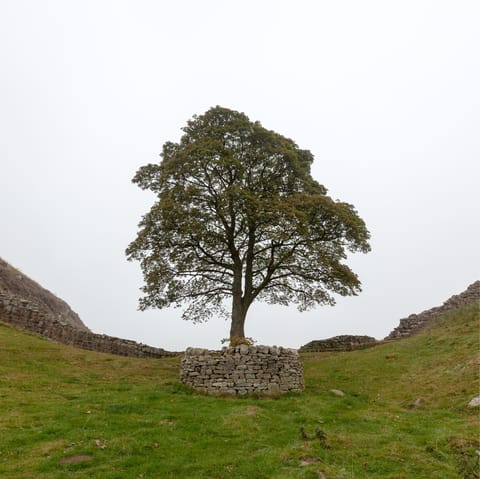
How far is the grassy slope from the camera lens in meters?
9.77

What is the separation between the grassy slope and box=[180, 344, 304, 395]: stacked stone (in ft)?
2.11

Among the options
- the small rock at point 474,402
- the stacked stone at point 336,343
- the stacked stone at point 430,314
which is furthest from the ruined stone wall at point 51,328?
the small rock at point 474,402

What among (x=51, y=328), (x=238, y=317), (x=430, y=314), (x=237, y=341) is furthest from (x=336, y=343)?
(x=51, y=328)

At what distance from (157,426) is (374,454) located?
20.0 ft

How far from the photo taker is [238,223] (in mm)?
26422

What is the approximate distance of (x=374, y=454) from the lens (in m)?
10.5

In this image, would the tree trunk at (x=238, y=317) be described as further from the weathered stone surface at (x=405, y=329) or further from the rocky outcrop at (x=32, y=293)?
the rocky outcrop at (x=32, y=293)

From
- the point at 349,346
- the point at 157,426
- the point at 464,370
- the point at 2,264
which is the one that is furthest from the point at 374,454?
the point at 2,264

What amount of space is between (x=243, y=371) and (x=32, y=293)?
26040 mm

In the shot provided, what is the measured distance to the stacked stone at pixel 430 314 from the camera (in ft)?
100

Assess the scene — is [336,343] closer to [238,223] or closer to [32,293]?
[238,223]

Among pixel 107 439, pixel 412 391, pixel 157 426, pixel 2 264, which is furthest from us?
pixel 2 264

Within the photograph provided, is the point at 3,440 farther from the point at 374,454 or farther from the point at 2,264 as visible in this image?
the point at 2,264

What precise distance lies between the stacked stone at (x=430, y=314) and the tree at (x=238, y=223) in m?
8.97
